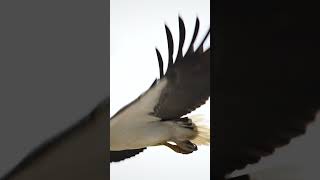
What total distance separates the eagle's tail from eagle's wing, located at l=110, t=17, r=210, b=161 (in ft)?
0.15

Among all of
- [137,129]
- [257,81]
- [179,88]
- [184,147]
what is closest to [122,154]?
[137,129]

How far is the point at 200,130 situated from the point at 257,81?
341 mm

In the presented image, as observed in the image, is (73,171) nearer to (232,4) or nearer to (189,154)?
(189,154)

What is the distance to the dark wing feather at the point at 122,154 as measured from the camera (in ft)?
6.37

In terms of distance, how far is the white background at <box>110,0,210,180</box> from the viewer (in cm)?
195

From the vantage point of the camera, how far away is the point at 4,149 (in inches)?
72.0

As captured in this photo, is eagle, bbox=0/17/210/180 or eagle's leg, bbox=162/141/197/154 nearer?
eagle, bbox=0/17/210/180

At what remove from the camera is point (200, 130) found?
202 cm

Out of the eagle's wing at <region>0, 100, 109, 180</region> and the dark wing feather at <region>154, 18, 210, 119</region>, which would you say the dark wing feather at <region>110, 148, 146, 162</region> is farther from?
the dark wing feather at <region>154, 18, 210, 119</region>

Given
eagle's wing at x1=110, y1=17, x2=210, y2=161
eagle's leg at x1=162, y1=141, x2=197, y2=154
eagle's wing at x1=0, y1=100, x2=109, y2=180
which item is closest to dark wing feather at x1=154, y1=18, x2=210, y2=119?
eagle's wing at x1=110, y1=17, x2=210, y2=161

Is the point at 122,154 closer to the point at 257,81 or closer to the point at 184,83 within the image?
the point at 184,83

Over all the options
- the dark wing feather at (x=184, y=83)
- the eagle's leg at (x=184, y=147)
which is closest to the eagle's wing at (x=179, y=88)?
the dark wing feather at (x=184, y=83)

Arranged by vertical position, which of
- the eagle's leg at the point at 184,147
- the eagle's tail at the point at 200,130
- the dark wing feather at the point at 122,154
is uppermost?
the eagle's tail at the point at 200,130

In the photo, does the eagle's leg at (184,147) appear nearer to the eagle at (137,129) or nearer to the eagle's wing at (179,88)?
the eagle at (137,129)
